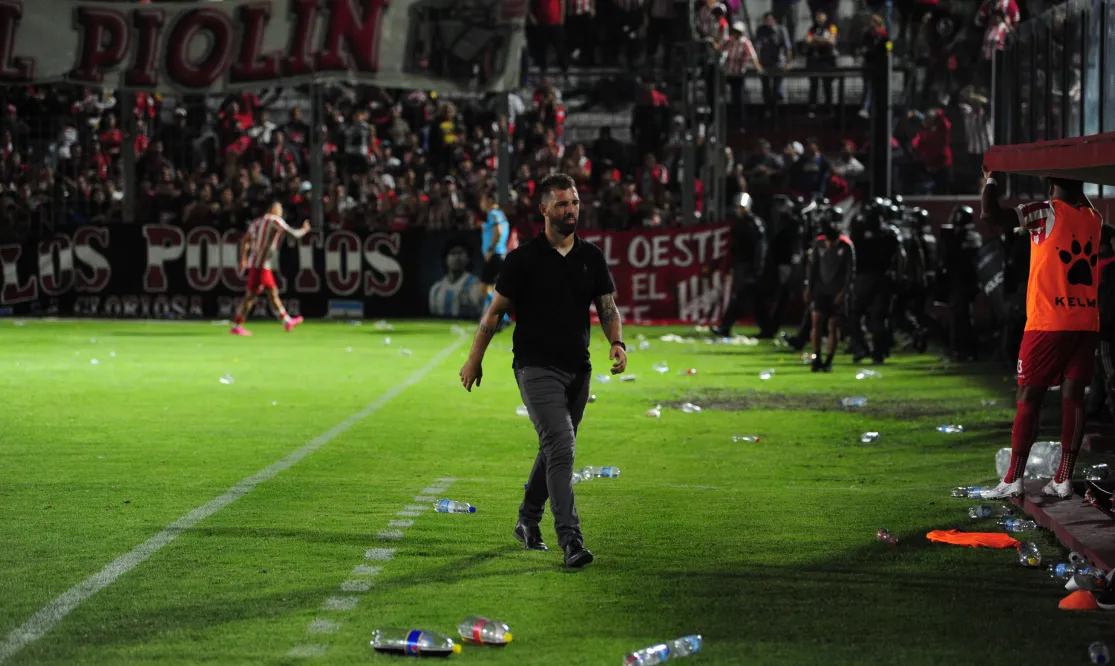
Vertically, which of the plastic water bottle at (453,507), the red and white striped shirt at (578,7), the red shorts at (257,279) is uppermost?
the red and white striped shirt at (578,7)

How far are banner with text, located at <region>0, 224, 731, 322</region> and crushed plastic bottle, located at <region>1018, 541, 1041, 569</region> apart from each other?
22339mm

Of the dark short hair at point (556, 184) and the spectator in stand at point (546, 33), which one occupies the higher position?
the spectator in stand at point (546, 33)

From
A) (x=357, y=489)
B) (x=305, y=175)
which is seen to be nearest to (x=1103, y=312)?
(x=357, y=489)

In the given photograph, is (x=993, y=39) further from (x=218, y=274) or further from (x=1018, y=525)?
(x=1018, y=525)

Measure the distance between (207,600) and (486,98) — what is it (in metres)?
26.5

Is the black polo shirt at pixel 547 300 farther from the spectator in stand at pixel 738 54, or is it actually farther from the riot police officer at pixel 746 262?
the spectator in stand at pixel 738 54

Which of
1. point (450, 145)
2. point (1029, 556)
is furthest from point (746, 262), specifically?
point (1029, 556)

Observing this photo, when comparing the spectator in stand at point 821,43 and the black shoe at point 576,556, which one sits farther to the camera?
the spectator in stand at point 821,43

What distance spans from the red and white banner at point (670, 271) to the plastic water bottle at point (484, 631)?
72.0 ft

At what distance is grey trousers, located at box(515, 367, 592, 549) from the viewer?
7.59 meters

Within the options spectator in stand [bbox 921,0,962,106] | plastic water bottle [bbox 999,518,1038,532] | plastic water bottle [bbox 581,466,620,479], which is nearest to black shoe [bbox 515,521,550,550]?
plastic water bottle [bbox 999,518,1038,532]

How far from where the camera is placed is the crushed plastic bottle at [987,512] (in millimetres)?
9008

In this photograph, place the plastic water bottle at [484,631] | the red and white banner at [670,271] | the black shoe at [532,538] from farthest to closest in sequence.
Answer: the red and white banner at [670,271] → the black shoe at [532,538] → the plastic water bottle at [484,631]

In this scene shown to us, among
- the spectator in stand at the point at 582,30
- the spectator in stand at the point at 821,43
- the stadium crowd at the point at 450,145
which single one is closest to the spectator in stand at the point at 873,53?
the stadium crowd at the point at 450,145
